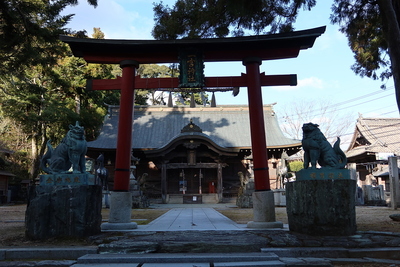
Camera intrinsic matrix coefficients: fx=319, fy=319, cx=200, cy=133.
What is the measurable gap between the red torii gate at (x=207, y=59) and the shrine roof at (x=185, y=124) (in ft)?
49.4

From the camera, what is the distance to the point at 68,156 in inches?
256

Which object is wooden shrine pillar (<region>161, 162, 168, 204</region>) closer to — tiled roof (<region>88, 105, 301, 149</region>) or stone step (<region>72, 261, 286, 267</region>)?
tiled roof (<region>88, 105, 301, 149</region>)

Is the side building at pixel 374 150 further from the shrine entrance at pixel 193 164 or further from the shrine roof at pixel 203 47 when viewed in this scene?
the shrine roof at pixel 203 47

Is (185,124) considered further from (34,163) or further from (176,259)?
(176,259)

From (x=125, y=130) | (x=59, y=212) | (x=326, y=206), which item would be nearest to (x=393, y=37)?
(x=326, y=206)

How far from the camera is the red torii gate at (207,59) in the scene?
7805mm

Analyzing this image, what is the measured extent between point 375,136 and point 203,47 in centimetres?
2223

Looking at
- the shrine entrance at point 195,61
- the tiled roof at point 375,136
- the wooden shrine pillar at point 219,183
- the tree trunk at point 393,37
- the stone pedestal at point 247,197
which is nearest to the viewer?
the tree trunk at point 393,37

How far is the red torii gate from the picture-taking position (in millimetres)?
7805

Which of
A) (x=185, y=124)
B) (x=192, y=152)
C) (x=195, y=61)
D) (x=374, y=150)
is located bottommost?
(x=192, y=152)

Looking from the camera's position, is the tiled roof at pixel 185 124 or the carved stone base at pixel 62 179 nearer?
the carved stone base at pixel 62 179

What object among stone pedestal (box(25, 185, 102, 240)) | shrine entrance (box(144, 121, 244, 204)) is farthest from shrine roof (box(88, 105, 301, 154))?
stone pedestal (box(25, 185, 102, 240))

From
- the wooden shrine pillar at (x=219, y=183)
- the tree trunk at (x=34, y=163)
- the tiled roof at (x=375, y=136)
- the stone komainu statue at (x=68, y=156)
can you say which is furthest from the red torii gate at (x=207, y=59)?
the tiled roof at (x=375, y=136)

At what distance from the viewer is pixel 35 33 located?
31.8 ft
